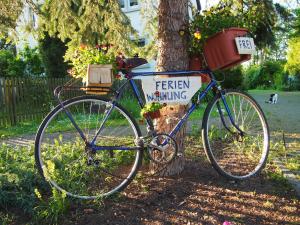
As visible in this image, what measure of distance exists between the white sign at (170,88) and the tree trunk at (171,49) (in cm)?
22

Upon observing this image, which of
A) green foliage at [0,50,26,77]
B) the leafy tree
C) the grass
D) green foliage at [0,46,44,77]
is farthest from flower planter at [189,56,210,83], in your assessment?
the leafy tree

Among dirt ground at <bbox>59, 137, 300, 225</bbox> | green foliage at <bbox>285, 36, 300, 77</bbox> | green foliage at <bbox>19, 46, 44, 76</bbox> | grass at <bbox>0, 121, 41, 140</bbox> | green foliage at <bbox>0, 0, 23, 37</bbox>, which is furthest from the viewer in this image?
green foliage at <bbox>285, 36, 300, 77</bbox>

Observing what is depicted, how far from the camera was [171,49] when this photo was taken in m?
3.67

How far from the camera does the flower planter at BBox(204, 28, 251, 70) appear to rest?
3455mm

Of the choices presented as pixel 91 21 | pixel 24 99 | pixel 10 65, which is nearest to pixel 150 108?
pixel 91 21

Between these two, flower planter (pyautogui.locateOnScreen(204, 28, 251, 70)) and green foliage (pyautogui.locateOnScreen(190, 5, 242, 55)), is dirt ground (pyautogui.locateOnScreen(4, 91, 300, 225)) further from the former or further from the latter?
green foliage (pyautogui.locateOnScreen(190, 5, 242, 55))

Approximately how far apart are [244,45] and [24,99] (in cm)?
803

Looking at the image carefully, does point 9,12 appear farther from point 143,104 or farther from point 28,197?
point 28,197

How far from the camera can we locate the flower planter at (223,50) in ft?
11.3

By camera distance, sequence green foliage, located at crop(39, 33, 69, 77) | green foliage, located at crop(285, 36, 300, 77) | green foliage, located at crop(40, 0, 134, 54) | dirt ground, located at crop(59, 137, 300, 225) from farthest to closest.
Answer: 1. green foliage, located at crop(285, 36, 300, 77)
2. green foliage, located at crop(39, 33, 69, 77)
3. green foliage, located at crop(40, 0, 134, 54)
4. dirt ground, located at crop(59, 137, 300, 225)

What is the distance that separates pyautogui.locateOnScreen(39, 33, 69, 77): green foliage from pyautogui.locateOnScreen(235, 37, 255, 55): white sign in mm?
11173

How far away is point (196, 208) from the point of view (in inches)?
117

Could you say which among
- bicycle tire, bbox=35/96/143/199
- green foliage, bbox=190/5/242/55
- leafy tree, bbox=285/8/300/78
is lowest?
bicycle tire, bbox=35/96/143/199

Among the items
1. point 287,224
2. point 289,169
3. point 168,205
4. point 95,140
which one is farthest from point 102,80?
point 289,169
